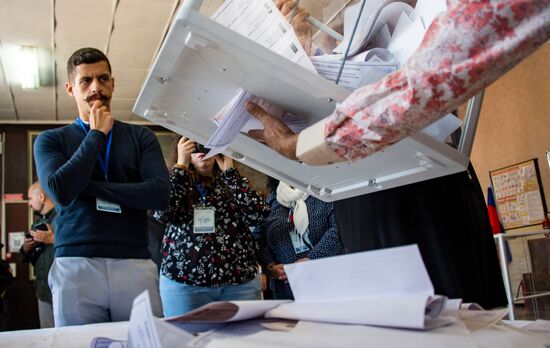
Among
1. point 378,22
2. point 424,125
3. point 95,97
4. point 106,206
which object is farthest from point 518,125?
point 424,125

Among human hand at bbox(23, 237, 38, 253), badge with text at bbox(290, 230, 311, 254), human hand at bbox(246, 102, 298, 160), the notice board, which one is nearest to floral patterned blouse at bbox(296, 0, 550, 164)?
human hand at bbox(246, 102, 298, 160)

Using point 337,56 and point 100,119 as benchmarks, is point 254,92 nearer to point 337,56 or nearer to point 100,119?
point 337,56

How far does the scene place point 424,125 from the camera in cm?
70

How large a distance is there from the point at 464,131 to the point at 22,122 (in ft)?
20.9

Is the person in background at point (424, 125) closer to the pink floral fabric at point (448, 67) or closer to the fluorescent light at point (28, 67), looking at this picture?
the pink floral fabric at point (448, 67)

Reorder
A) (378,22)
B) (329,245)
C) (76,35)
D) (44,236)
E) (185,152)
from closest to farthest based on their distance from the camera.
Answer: (378,22), (185,152), (329,245), (44,236), (76,35)

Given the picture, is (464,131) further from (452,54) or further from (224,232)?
(224,232)

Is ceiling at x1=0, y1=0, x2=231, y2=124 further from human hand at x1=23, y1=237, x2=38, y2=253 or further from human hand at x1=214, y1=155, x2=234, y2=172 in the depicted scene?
human hand at x1=214, y1=155, x2=234, y2=172

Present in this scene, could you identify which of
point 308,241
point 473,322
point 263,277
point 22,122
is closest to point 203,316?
point 473,322

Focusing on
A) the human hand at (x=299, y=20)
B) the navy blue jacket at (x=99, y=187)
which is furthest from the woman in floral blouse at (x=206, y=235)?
the human hand at (x=299, y=20)

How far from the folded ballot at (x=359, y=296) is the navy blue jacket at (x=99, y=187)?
100cm

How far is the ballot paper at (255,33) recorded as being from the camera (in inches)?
34.4

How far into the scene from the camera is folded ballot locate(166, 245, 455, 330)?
1.57ft

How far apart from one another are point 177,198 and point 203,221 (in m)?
0.13
